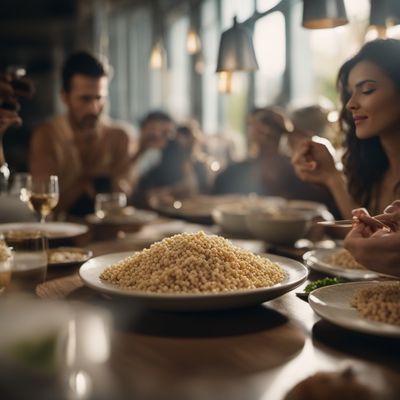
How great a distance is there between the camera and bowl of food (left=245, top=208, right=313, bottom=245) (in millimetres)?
1938

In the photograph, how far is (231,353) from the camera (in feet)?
3.13

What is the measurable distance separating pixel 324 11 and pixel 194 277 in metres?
1.14

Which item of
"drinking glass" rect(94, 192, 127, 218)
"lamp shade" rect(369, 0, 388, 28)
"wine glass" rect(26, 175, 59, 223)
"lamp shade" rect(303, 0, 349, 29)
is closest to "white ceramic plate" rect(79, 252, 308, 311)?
"wine glass" rect(26, 175, 59, 223)

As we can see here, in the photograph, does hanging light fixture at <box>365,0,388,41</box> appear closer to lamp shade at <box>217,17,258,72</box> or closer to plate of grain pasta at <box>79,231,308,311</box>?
lamp shade at <box>217,17,258,72</box>

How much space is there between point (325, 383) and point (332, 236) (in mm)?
1464

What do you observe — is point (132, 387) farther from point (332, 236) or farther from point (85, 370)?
point (332, 236)

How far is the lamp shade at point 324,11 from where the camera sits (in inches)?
73.0

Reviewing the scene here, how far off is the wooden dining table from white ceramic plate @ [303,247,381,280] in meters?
0.22

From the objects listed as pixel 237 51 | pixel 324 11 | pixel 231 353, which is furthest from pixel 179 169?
pixel 231 353

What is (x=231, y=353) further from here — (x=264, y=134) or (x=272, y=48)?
(x=272, y=48)

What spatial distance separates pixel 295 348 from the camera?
981mm

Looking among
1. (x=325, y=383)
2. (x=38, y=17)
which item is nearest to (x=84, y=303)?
(x=325, y=383)

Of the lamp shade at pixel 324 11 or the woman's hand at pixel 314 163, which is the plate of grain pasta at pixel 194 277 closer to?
the woman's hand at pixel 314 163

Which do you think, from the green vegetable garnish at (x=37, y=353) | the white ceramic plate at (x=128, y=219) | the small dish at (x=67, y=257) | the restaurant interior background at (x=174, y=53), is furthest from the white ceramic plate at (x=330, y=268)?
the restaurant interior background at (x=174, y=53)
